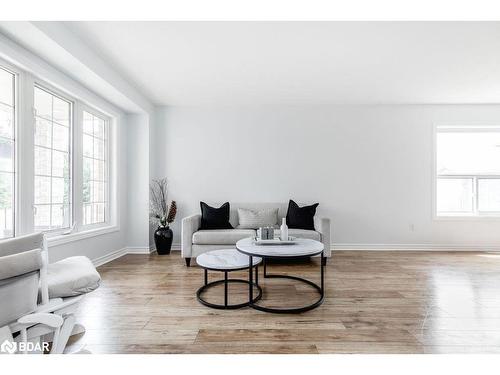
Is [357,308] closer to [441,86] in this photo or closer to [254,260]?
[254,260]

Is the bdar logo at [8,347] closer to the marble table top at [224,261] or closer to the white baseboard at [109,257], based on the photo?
the marble table top at [224,261]

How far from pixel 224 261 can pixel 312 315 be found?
0.87 metres

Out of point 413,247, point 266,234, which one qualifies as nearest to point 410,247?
point 413,247

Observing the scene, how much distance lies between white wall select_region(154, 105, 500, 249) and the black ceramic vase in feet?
1.27

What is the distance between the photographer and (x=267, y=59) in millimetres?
2764

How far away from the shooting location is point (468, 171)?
4.38 metres

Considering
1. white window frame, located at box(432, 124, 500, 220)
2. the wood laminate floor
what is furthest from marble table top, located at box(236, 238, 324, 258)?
white window frame, located at box(432, 124, 500, 220)

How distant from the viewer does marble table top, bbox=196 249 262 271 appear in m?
2.17

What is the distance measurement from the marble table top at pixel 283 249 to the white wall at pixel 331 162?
1987mm

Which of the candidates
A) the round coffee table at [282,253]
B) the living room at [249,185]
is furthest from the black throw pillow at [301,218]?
the round coffee table at [282,253]

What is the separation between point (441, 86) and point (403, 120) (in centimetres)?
86

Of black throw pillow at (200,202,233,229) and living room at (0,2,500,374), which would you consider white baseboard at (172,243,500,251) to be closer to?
living room at (0,2,500,374)

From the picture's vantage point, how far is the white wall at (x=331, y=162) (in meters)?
4.34
